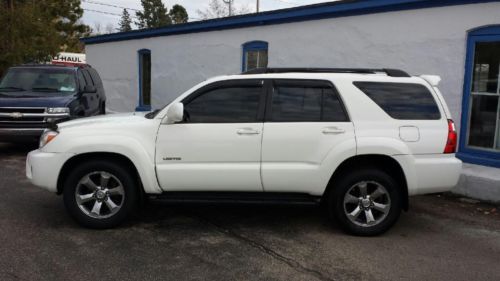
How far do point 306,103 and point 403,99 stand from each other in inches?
41.9

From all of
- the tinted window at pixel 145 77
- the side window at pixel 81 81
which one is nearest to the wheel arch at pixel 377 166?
the side window at pixel 81 81

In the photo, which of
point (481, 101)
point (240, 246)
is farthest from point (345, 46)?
point (240, 246)

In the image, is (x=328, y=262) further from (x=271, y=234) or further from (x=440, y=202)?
(x=440, y=202)

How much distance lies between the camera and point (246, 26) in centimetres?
1139

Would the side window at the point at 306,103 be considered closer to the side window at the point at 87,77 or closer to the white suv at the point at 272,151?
the white suv at the point at 272,151

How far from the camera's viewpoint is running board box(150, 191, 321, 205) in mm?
5133

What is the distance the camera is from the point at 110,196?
521cm

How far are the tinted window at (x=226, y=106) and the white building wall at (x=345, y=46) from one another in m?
3.98

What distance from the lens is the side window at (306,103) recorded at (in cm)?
512

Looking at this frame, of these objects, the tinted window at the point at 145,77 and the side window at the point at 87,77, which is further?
the tinted window at the point at 145,77

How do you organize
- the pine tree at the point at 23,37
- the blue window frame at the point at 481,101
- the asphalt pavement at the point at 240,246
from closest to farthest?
1. the asphalt pavement at the point at 240,246
2. the blue window frame at the point at 481,101
3. the pine tree at the point at 23,37

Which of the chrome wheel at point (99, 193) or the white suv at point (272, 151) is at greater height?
the white suv at point (272, 151)

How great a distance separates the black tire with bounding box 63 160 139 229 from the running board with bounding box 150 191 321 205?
47 cm

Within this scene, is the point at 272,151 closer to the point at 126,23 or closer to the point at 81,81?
the point at 81,81
